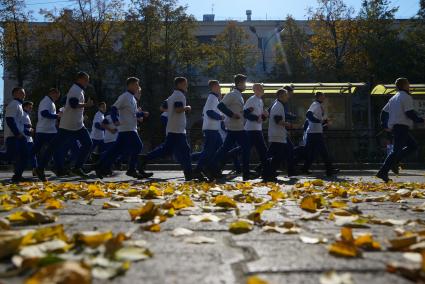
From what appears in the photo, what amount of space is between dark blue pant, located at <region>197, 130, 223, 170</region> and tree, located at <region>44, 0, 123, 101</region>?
25661 mm

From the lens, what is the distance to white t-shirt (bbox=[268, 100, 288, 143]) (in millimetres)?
9984

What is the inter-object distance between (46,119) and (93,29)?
26.5m

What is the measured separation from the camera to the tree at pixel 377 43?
105 ft

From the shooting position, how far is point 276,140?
32.7 ft

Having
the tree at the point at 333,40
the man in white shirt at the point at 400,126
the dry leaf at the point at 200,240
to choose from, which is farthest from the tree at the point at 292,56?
the dry leaf at the point at 200,240

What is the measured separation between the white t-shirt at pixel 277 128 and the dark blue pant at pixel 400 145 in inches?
80.3

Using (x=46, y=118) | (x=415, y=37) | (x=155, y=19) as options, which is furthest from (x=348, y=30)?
(x=46, y=118)

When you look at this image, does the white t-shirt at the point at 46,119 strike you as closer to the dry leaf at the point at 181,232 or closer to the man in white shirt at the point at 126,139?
the man in white shirt at the point at 126,139

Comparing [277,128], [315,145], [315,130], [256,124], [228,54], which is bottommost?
[315,145]

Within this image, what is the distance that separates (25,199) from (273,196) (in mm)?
2403

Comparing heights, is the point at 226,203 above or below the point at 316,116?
below

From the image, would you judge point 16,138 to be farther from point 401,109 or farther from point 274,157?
point 401,109

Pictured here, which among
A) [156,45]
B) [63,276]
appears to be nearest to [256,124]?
[63,276]

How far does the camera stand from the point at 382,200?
5387 mm
